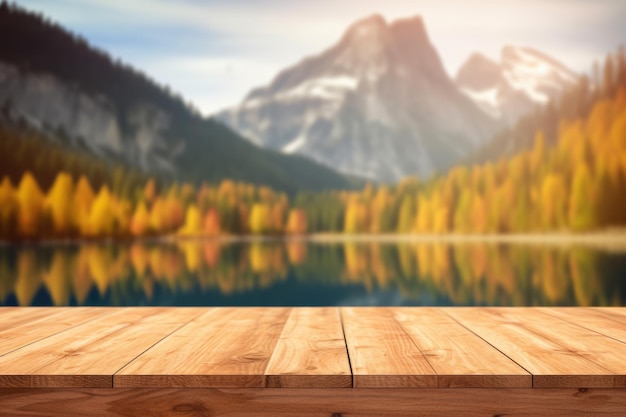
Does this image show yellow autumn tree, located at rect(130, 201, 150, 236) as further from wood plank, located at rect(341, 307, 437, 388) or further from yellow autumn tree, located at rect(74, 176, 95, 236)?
wood plank, located at rect(341, 307, 437, 388)

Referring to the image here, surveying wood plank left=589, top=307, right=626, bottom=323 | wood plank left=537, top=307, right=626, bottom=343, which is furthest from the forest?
wood plank left=537, top=307, right=626, bottom=343

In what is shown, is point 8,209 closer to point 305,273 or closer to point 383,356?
point 305,273

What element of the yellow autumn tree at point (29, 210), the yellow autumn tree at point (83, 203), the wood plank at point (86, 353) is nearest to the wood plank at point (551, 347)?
the wood plank at point (86, 353)

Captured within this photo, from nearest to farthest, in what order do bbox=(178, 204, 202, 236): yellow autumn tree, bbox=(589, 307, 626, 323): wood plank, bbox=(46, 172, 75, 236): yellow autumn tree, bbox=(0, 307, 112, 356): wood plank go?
bbox=(0, 307, 112, 356): wood plank < bbox=(589, 307, 626, 323): wood plank < bbox=(46, 172, 75, 236): yellow autumn tree < bbox=(178, 204, 202, 236): yellow autumn tree

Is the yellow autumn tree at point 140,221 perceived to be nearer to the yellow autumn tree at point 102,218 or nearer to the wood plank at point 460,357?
the yellow autumn tree at point 102,218

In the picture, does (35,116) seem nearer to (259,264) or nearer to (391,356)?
(259,264)

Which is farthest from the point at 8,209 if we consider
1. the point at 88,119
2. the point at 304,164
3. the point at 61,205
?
the point at 304,164

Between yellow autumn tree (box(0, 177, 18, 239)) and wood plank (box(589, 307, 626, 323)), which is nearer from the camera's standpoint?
wood plank (box(589, 307, 626, 323))

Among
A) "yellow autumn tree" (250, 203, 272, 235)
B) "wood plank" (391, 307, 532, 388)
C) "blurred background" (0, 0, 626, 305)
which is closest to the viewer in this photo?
"wood plank" (391, 307, 532, 388)
